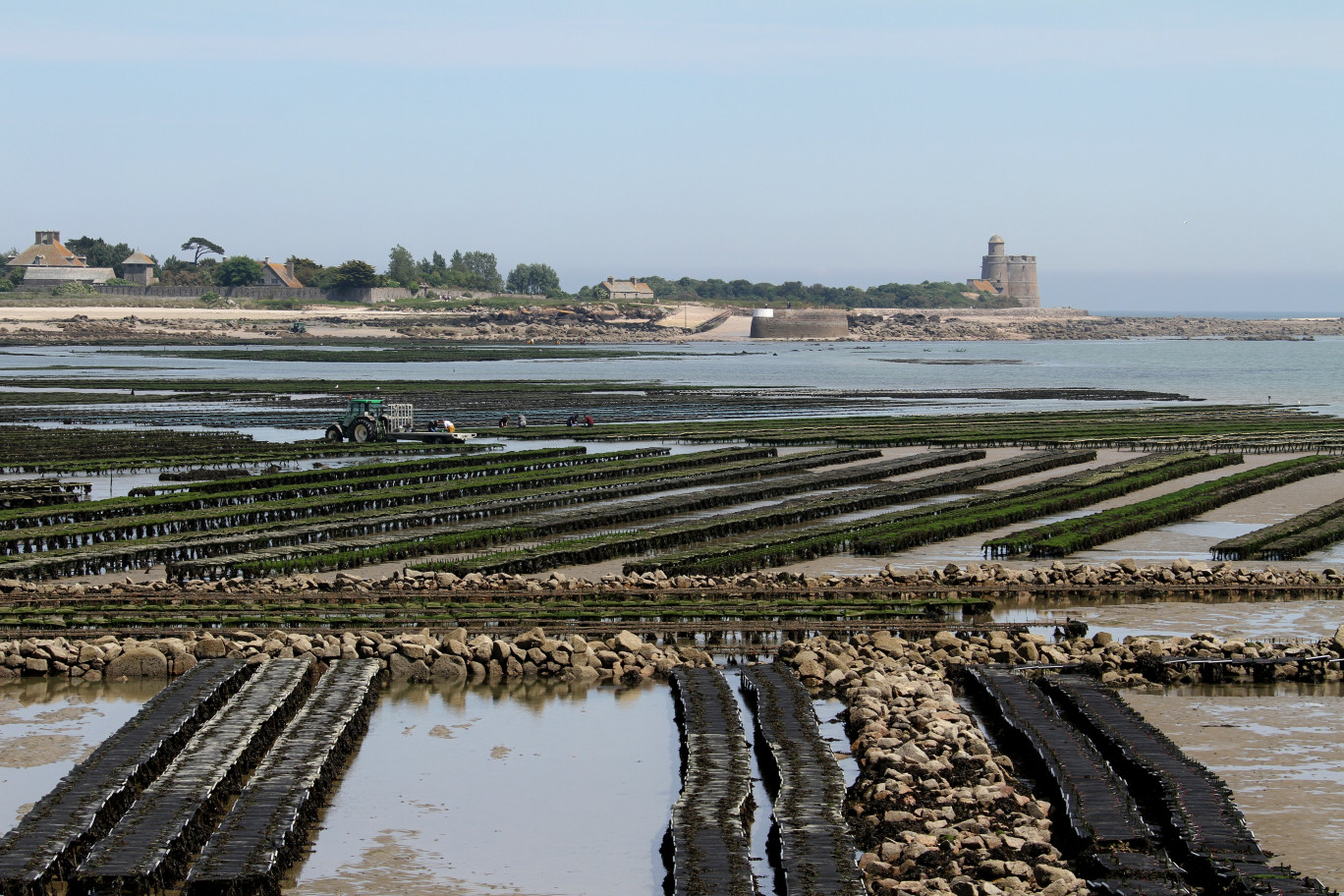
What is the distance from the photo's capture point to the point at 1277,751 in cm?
1858

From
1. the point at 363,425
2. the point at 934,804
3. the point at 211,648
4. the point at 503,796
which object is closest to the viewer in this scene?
the point at 934,804

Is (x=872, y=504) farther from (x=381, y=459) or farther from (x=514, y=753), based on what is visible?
(x=514, y=753)

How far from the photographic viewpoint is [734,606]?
26516 mm

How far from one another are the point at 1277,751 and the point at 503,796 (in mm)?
10199

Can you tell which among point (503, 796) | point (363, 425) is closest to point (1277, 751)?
point (503, 796)

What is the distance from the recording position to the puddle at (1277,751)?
15188mm

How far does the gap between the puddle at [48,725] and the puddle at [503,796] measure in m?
3.64

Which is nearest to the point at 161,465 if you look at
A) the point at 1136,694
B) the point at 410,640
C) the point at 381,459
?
the point at 381,459

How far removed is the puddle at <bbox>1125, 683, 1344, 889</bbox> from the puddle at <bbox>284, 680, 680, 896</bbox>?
683 centimetres

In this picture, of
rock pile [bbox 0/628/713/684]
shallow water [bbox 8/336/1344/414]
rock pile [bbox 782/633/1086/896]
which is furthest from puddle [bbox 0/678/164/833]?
shallow water [bbox 8/336/1344/414]

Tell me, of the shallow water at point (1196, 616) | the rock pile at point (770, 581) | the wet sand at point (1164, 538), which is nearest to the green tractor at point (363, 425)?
the wet sand at point (1164, 538)

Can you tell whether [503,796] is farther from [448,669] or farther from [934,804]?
[448,669]

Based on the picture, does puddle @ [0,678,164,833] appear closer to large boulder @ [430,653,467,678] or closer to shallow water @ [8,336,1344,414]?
large boulder @ [430,653,467,678]

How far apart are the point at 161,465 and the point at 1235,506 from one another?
118 feet
